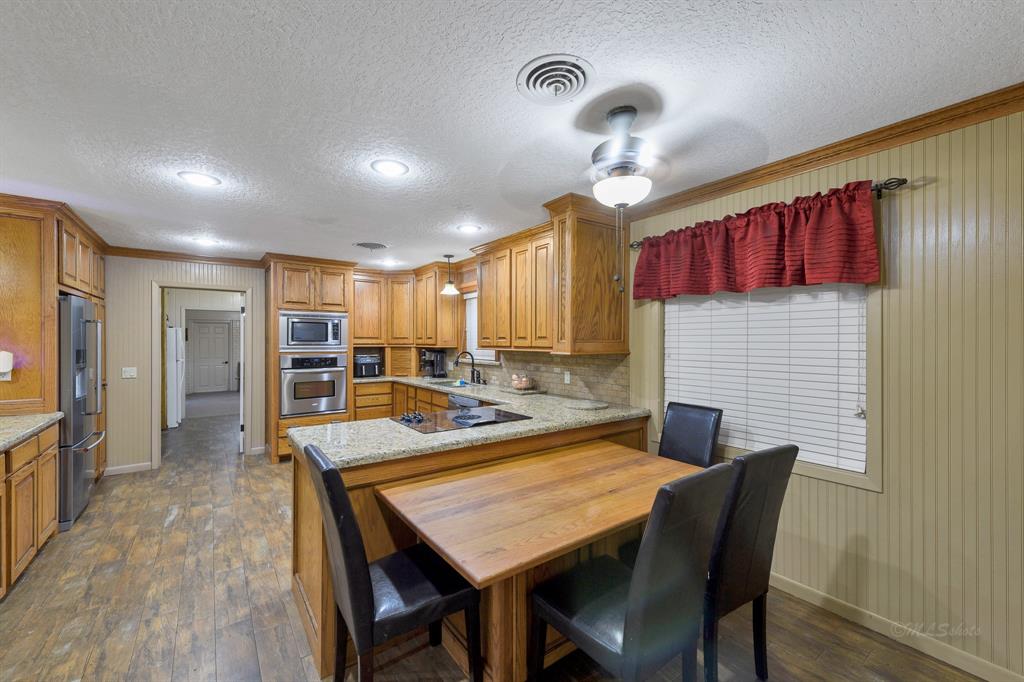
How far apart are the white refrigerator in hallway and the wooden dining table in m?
6.69

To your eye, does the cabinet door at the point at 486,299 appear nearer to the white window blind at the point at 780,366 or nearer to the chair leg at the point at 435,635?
the white window blind at the point at 780,366

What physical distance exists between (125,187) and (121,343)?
100 inches

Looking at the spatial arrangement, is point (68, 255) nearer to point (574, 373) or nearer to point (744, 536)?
point (574, 373)

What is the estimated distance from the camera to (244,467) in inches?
184

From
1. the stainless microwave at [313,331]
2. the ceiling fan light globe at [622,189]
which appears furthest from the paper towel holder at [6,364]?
the ceiling fan light globe at [622,189]

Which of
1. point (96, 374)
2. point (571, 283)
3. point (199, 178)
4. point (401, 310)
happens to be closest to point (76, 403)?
point (96, 374)

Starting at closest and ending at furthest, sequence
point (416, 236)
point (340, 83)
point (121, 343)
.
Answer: point (340, 83)
point (416, 236)
point (121, 343)

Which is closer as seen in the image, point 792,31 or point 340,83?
point 792,31

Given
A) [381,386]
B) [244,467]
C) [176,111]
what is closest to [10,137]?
[176,111]

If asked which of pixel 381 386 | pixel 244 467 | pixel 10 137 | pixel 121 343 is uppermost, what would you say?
pixel 10 137

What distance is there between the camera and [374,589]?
1579mm

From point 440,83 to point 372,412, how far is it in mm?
4668

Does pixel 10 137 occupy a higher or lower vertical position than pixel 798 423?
higher

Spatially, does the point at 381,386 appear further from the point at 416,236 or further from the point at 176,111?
the point at 176,111
